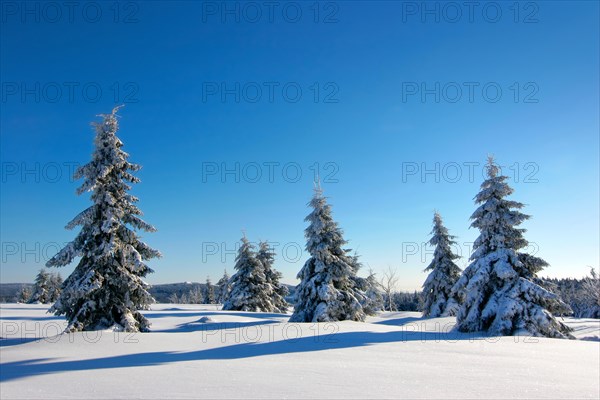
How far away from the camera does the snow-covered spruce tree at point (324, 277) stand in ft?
72.6

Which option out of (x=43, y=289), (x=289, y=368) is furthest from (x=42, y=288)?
(x=289, y=368)

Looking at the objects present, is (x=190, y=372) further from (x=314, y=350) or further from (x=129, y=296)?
(x=129, y=296)

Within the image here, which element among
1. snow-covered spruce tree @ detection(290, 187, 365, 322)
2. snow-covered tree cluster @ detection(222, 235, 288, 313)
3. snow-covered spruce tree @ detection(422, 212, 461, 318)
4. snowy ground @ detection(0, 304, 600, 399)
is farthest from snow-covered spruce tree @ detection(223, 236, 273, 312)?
snowy ground @ detection(0, 304, 600, 399)

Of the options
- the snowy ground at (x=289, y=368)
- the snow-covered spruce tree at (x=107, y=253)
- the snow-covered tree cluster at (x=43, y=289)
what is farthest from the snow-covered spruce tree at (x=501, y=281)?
the snow-covered tree cluster at (x=43, y=289)

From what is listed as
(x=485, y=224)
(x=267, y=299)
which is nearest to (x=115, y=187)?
(x=485, y=224)

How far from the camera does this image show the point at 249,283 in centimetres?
3591

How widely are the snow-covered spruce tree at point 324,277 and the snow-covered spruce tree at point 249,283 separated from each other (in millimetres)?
12794

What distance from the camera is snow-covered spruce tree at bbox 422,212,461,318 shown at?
98.8 feet

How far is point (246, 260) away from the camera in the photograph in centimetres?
3609

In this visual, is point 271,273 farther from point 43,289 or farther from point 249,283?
point 43,289

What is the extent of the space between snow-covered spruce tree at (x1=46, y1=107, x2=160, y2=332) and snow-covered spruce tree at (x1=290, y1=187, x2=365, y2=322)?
406 inches

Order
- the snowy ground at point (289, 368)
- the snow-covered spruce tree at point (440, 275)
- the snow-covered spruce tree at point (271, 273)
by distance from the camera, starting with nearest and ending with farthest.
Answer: the snowy ground at point (289, 368), the snow-covered spruce tree at point (440, 275), the snow-covered spruce tree at point (271, 273)

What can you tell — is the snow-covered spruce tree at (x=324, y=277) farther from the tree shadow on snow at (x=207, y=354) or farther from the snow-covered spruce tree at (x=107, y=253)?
the snow-covered spruce tree at (x=107, y=253)

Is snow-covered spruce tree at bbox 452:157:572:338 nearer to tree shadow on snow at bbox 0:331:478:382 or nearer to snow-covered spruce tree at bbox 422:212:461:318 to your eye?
tree shadow on snow at bbox 0:331:478:382
